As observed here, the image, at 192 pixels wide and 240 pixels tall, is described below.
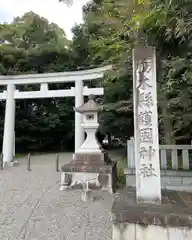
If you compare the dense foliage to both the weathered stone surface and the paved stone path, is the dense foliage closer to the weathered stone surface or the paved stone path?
the weathered stone surface

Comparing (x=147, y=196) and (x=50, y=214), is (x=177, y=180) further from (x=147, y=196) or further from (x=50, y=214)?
(x=50, y=214)

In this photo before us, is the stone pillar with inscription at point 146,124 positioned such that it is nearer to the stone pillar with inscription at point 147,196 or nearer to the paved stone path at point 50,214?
the stone pillar with inscription at point 147,196

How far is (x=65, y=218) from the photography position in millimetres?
3943

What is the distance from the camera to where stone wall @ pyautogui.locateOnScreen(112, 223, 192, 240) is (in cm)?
239

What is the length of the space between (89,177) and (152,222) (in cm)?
345

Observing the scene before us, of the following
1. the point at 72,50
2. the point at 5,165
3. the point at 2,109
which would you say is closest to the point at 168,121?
the point at 5,165

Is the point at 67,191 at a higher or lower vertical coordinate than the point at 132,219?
lower

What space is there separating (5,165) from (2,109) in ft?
20.9

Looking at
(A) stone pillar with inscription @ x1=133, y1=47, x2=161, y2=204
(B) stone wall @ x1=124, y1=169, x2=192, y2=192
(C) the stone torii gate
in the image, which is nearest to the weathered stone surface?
(A) stone pillar with inscription @ x1=133, y1=47, x2=161, y2=204

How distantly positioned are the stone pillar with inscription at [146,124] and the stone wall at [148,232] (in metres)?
0.50

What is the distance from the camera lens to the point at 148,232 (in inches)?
97.0

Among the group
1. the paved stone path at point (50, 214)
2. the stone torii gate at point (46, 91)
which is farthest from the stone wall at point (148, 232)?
the stone torii gate at point (46, 91)

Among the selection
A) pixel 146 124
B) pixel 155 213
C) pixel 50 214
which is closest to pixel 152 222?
pixel 155 213

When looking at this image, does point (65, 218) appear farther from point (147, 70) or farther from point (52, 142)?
point (52, 142)
